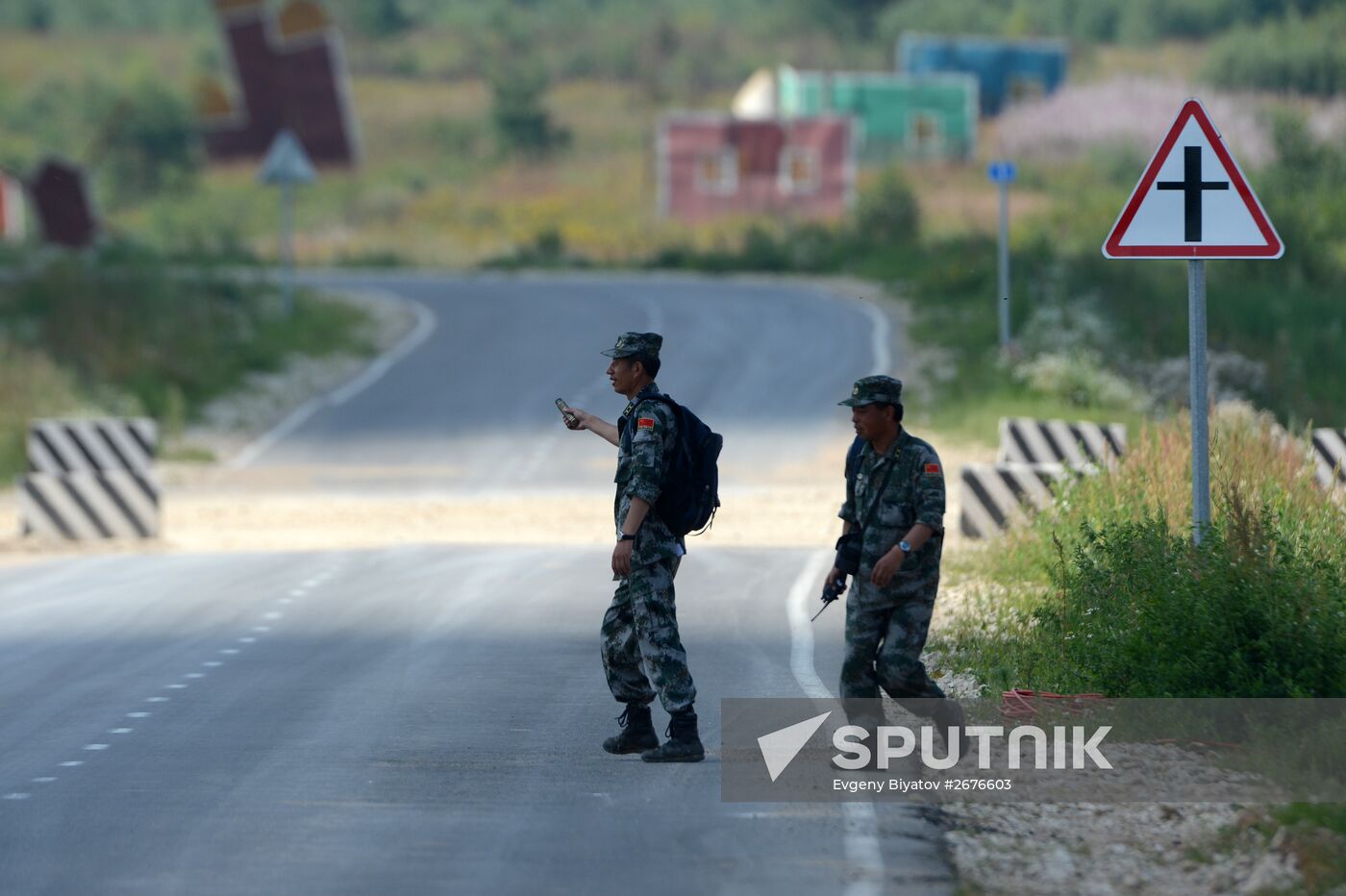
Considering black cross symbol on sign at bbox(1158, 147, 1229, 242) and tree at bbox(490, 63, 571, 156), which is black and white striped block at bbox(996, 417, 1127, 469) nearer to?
black cross symbol on sign at bbox(1158, 147, 1229, 242)

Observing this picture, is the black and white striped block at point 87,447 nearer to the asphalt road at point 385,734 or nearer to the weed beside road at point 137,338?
the weed beside road at point 137,338

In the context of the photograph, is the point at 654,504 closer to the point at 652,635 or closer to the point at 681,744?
the point at 652,635

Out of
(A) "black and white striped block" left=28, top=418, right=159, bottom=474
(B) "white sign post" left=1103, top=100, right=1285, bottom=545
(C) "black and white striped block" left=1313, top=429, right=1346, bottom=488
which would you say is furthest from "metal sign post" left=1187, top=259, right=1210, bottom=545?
(A) "black and white striped block" left=28, top=418, right=159, bottom=474

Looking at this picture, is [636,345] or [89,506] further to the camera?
[89,506]

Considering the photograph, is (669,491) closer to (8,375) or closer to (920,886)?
(920,886)

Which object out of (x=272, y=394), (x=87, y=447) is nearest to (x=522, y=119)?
(x=272, y=394)

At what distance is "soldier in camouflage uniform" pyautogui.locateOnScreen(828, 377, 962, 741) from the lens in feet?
26.7

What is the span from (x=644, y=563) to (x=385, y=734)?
195 cm

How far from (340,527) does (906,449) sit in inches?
519

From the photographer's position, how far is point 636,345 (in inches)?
336

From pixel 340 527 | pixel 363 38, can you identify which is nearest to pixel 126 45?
pixel 363 38

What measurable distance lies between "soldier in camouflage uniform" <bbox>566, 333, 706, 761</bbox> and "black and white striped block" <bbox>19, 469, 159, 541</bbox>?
11764 mm

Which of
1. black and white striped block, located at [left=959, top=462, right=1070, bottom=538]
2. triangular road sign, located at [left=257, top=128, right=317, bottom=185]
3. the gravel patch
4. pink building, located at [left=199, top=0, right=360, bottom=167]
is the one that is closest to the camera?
black and white striped block, located at [left=959, top=462, right=1070, bottom=538]

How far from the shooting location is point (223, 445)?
89.2 ft
